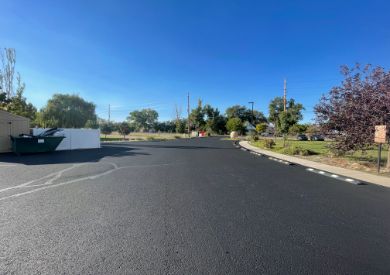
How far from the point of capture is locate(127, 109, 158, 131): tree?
3939 inches

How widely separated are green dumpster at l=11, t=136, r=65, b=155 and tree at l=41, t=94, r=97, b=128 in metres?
22.6

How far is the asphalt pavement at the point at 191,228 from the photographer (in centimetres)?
302

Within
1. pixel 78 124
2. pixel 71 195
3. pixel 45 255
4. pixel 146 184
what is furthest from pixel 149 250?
pixel 78 124

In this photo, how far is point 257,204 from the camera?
5.56 meters

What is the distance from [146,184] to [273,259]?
4926 millimetres

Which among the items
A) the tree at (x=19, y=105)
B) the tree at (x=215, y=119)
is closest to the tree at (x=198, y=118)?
the tree at (x=215, y=119)

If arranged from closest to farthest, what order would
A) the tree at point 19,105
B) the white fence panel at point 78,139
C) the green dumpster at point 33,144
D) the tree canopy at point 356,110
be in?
1. the tree canopy at point 356,110
2. the green dumpster at point 33,144
3. the white fence panel at point 78,139
4. the tree at point 19,105

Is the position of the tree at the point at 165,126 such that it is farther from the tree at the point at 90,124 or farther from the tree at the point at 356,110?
the tree at the point at 356,110

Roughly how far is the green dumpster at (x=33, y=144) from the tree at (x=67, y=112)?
22.6m

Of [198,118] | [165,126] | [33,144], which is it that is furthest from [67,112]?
[165,126]

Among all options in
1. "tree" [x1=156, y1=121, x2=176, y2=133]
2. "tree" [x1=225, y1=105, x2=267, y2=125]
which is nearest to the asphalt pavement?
"tree" [x1=225, y1=105, x2=267, y2=125]

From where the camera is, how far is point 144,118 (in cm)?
10112

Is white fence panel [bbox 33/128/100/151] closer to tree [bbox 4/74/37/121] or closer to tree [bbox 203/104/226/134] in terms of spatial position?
tree [bbox 4/74/37/121]

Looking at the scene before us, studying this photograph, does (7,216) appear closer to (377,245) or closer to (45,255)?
(45,255)
